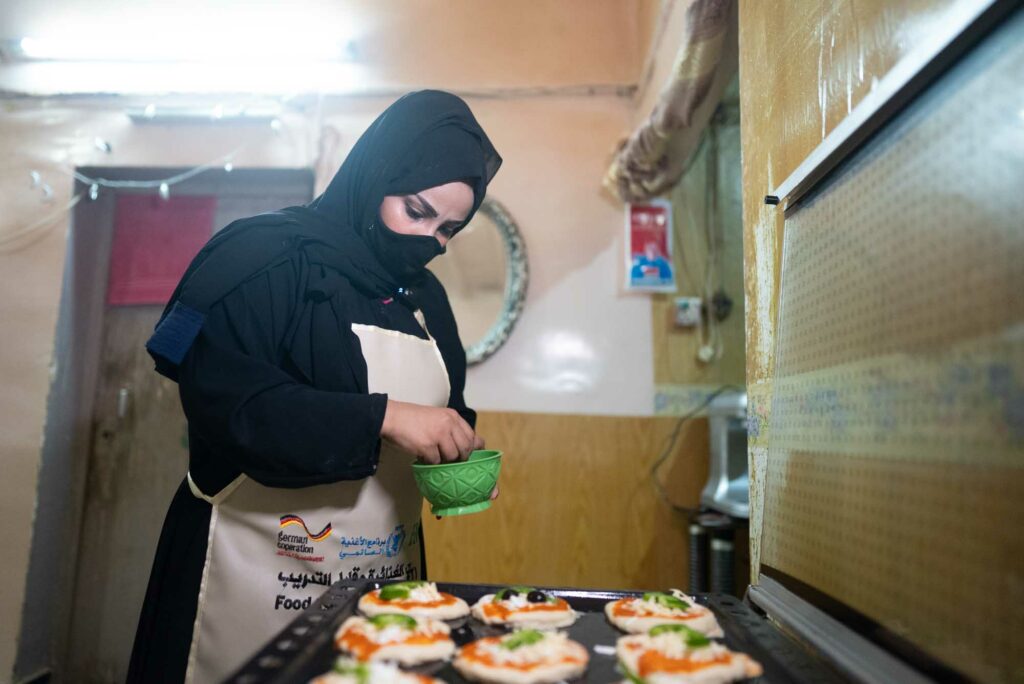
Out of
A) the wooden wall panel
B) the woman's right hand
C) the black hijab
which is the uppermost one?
the black hijab

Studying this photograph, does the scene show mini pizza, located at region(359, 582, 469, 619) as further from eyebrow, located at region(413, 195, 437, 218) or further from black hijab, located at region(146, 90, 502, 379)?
eyebrow, located at region(413, 195, 437, 218)

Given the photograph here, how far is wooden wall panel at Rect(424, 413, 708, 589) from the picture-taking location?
2.61 m

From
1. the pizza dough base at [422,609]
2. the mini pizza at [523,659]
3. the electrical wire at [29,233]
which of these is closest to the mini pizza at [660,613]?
the mini pizza at [523,659]

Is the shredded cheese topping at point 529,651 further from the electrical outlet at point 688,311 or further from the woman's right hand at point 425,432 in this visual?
the electrical outlet at point 688,311

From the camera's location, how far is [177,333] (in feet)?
3.48

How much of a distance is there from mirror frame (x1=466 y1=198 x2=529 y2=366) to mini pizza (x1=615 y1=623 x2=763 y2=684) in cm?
192

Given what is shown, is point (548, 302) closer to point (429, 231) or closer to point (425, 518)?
point (425, 518)

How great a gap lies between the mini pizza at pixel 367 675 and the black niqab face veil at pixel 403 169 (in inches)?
33.2

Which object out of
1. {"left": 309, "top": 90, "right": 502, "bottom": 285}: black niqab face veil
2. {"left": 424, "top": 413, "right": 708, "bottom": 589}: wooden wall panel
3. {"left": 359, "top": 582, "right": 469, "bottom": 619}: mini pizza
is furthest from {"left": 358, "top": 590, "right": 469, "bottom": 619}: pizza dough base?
{"left": 424, "top": 413, "right": 708, "bottom": 589}: wooden wall panel

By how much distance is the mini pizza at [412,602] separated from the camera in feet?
2.99

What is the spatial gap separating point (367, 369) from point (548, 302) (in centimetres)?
163

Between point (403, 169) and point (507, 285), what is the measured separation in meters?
1.48

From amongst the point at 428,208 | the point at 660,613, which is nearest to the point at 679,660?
the point at 660,613

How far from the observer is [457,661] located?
793 mm
